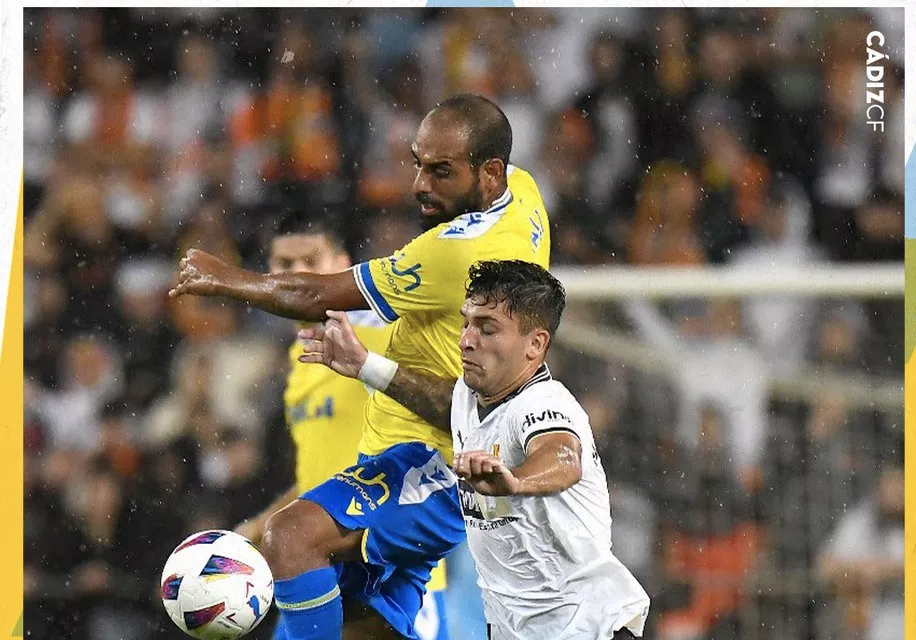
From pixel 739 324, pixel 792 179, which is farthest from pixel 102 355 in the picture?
pixel 792 179

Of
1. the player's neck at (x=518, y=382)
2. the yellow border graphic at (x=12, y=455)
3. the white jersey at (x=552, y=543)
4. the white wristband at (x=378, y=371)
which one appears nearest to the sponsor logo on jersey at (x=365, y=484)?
the white wristband at (x=378, y=371)

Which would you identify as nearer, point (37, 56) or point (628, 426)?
point (628, 426)

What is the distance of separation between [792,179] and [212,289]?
3.02 meters

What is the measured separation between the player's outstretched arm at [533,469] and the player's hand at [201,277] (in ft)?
3.91

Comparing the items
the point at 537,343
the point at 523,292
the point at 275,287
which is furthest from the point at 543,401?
the point at 275,287

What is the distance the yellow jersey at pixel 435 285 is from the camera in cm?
328

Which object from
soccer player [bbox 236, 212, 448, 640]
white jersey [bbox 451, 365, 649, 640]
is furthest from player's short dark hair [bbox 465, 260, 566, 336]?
soccer player [bbox 236, 212, 448, 640]

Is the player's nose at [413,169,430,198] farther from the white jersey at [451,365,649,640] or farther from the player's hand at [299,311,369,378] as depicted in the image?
the white jersey at [451,365,649,640]

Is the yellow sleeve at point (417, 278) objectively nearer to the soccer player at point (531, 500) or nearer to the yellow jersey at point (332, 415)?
the soccer player at point (531, 500)

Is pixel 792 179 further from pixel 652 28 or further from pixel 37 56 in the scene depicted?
pixel 37 56

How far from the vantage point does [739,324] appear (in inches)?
202

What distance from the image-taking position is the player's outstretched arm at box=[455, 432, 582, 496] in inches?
84.4

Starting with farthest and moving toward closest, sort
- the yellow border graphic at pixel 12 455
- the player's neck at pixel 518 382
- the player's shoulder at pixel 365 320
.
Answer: the yellow border graphic at pixel 12 455
the player's shoulder at pixel 365 320
the player's neck at pixel 518 382

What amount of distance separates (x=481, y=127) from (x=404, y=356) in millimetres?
672
